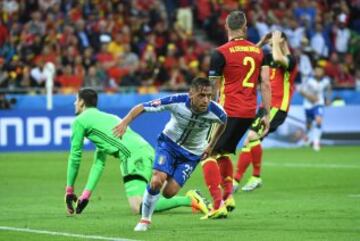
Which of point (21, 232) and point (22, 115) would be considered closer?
point (21, 232)

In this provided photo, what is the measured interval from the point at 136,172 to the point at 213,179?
3.27 feet

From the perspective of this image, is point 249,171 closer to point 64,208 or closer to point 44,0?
point 64,208

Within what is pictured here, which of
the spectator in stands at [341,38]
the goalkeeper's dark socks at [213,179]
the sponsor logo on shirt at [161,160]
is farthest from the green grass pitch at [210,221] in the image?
the spectator in stands at [341,38]

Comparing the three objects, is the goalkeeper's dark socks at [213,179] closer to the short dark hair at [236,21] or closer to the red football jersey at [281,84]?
the short dark hair at [236,21]

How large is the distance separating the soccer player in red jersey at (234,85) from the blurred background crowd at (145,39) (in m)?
13.5

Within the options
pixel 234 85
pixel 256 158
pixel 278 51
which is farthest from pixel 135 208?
pixel 278 51

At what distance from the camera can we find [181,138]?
1141 cm

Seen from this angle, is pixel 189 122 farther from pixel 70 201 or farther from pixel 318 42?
pixel 318 42

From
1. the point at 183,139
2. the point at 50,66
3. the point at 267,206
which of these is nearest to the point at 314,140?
the point at 50,66

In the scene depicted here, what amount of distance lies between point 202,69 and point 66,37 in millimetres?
4247

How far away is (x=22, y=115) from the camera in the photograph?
24.7 meters

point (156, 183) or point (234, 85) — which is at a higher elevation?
point (234, 85)

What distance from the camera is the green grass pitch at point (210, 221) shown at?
10.6 meters

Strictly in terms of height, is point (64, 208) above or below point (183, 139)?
below
